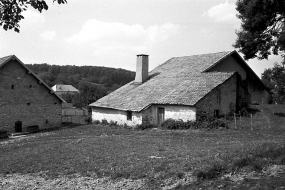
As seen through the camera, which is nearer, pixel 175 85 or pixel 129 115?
pixel 129 115

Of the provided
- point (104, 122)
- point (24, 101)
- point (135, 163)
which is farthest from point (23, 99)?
point (135, 163)

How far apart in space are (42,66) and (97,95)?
109343mm

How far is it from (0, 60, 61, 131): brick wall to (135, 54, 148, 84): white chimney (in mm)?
9344

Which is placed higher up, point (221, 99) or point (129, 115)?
point (221, 99)

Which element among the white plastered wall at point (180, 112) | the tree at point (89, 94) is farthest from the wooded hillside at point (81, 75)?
the white plastered wall at point (180, 112)

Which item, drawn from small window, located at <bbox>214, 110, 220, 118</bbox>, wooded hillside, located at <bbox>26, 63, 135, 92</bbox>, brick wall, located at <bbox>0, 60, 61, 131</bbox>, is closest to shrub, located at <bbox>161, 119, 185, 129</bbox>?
Result: small window, located at <bbox>214, 110, 220, 118</bbox>

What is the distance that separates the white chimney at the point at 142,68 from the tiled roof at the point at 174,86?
75 centimetres

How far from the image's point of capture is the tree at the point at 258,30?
22.8 m

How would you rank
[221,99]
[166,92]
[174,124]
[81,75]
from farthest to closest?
[81,75], [166,92], [221,99], [174,124]

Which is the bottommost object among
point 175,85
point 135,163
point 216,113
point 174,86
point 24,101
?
point 135,163

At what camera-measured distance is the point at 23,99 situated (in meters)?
30.0

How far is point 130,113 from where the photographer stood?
27922 millimetres

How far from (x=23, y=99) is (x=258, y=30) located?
2268cm

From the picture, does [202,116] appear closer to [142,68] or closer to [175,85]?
[175,85]
